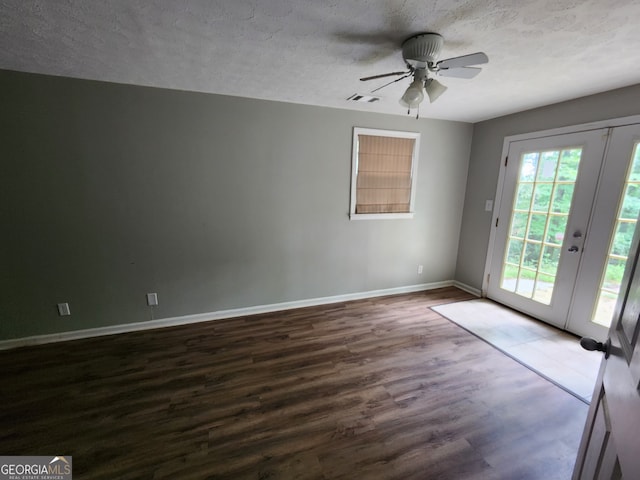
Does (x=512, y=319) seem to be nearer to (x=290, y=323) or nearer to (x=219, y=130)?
(x=290, y=323)

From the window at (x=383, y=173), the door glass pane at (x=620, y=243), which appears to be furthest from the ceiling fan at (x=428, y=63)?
the door glass pane at (x=620, y=243)

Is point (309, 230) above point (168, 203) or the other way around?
the other way around

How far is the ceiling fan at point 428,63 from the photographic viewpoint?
163 centimetres

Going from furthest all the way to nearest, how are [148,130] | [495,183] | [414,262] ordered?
[414,262]
[495,183]
[148,130]

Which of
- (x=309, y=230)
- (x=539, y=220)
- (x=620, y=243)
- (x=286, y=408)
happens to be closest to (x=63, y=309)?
(x=286, y=408)

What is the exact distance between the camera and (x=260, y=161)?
2936 millimetres

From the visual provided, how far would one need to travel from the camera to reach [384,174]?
11.5ft

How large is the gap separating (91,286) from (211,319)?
3.88ft

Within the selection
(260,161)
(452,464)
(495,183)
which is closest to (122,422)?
(452,464)

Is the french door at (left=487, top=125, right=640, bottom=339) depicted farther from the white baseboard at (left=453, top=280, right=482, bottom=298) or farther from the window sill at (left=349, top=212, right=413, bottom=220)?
the window sill at (left=349, top=212, right=413, bottom=220)

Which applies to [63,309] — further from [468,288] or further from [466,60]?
[468,288]

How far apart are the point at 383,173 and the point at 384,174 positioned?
0.07ft

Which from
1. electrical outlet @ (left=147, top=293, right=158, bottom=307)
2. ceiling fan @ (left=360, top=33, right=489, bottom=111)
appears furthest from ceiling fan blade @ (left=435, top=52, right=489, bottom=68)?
electrical outlet @ (left=147, top=293, right=158, bottom=307)

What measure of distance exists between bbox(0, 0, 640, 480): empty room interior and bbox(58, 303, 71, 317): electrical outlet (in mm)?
12
